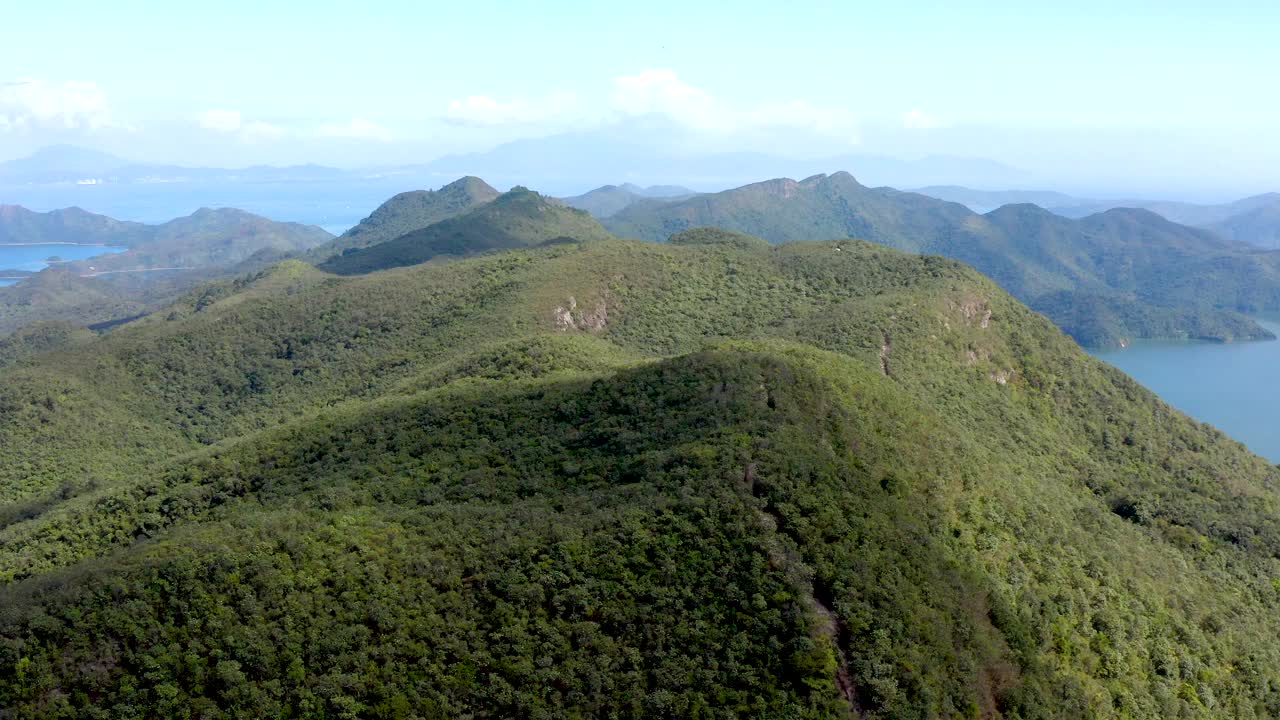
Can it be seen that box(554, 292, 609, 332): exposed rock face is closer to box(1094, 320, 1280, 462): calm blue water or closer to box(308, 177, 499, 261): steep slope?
box(1094, 320, 1280, 462): calm blue water

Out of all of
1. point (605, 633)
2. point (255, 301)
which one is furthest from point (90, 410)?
point (605, 633)

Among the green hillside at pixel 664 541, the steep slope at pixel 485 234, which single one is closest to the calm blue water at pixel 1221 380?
the green hillside at pixel 664 541

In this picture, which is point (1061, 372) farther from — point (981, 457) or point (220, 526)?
point (220, 526)

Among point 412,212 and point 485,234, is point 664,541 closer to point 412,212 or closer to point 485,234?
point 485,234

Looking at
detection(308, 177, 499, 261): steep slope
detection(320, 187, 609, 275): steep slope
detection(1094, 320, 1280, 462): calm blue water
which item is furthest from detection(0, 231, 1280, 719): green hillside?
detection(308, 177, 499, 261): steep slope

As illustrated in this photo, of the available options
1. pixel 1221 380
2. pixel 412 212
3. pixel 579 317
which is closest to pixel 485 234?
pixel 579 317

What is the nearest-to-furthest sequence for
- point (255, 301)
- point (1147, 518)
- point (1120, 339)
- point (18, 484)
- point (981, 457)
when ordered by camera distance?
1. point (981, 457)
2. point (1147, 518)
3. point (18, 484)
4. point (255, 301)
5. point (1120, 339)
